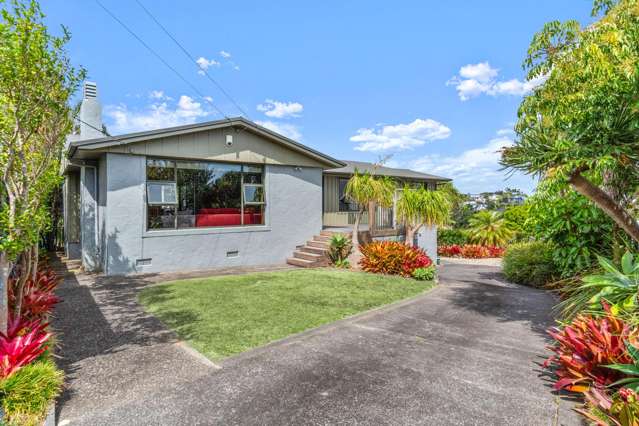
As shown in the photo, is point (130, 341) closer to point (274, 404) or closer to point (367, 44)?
point (274, 404)

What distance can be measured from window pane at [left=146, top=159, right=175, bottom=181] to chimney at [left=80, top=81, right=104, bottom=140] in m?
2.72

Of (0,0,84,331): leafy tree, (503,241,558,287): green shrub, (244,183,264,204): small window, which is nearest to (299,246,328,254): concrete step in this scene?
(244,183,264,204): small window

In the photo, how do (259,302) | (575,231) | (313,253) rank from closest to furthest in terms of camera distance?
(259,302), (575,231), (313,253)

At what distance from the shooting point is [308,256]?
11711mm

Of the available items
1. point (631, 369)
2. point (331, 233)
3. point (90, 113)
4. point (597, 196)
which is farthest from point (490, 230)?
point (90, 113)

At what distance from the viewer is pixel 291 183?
12281mm

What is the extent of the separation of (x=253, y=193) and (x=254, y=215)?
781 mm

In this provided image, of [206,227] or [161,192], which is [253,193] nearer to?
[206,227]

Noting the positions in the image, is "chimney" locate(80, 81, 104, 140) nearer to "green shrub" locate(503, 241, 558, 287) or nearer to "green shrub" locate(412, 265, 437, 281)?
"green shrub" locate(412, 265, 437, 281)

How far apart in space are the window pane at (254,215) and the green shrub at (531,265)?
8618mm

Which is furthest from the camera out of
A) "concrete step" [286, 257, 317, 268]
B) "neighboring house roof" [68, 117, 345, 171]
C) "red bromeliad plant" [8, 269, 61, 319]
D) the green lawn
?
"concrete step" [286, 257, 317, 268]

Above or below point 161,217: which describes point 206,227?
below

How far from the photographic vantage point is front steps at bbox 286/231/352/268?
1147 centimetres

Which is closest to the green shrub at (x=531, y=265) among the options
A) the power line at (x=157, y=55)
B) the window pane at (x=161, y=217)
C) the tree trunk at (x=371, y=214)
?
the tree trunk at (x=371, y=214)
